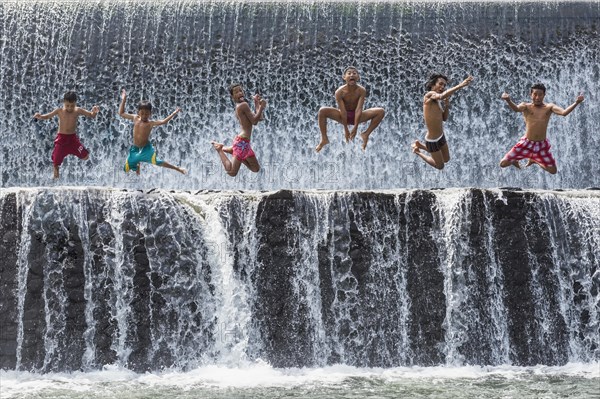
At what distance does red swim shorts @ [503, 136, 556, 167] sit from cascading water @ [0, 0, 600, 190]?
4.95 m

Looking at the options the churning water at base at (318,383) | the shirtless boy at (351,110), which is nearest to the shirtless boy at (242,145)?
the shirtless boy at (351,110)

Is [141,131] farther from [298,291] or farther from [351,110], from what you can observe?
[298,291]

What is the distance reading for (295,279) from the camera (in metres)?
15.0

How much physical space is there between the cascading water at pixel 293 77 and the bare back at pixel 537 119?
16.2ft

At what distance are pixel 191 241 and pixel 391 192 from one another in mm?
2472

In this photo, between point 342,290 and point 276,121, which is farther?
point 276,121

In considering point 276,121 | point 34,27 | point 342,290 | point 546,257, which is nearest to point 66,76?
point 34,27

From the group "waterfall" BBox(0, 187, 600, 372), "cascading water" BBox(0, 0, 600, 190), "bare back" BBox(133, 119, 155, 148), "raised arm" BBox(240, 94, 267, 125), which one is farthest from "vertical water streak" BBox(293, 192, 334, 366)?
"cascading water" BBox(0, 0, 600, 190)

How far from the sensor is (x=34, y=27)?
21406mm

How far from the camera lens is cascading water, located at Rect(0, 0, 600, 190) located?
20.7 metres

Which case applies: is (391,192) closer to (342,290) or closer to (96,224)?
(342,290)

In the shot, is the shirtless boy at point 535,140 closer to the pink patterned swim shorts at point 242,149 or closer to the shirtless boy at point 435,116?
the shirtless boy at point 435,116

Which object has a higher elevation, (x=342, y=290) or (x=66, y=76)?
(x=66, y=76)

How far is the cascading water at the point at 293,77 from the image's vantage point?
814 inches
